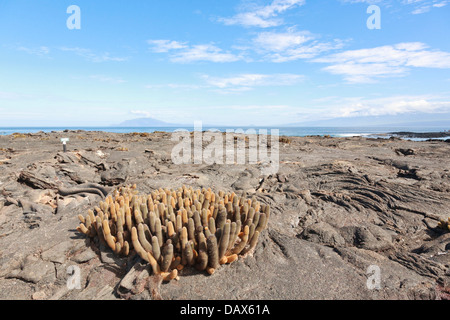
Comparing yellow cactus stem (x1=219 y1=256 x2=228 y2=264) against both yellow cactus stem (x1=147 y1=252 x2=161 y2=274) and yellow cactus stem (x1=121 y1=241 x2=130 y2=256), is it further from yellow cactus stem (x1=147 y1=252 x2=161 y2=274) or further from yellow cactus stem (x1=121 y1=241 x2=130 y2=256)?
yellow cactus stem (x1=121 y1=241 x2=130 y2=256)

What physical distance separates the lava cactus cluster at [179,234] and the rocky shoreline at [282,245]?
15cm

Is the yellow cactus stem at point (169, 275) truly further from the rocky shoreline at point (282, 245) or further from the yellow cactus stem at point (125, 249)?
the yellow cactus stem at point (125, 249)

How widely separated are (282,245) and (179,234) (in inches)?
61.4

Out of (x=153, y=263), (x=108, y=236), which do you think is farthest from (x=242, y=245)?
(x=108, y=236)

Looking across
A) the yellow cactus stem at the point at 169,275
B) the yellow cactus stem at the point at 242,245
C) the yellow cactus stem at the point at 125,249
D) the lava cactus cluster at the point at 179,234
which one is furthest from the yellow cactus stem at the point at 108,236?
the yellow cactus stem at the point at 242,245

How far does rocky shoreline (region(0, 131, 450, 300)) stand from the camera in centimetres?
290

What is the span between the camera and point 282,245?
12.5 feet

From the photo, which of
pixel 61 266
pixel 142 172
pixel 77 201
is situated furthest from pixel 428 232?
pixel 142 172

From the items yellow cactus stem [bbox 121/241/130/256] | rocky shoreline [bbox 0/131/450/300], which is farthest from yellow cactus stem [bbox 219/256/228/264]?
yellow cactus stem [bbox 121/241/130/256]

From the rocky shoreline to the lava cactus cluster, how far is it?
0.15 meters

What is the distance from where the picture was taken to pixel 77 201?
6.38 m

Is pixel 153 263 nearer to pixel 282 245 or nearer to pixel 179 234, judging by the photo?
pixel 179 234
